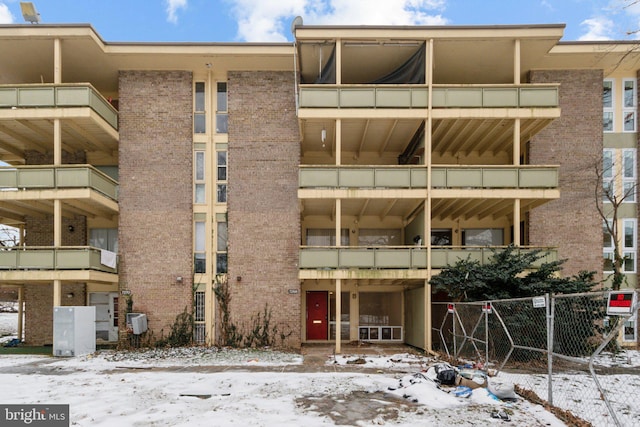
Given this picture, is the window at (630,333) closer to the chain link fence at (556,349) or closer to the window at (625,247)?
the chain link fence at (556,349)

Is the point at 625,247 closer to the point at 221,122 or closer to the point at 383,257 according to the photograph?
the point at 383,257

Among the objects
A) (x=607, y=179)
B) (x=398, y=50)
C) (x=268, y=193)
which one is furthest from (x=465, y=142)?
(x=268, y=193)

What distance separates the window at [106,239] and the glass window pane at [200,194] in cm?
397

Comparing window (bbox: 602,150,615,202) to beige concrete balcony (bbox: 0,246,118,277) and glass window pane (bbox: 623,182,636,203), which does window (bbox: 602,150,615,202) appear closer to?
glass window pane (bbox: 623,182,636,203)

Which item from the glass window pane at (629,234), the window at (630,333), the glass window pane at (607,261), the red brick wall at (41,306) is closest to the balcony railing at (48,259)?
the red brick wall at (41,306)

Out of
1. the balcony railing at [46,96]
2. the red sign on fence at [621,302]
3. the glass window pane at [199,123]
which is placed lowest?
the red sign on fence at [621,302]

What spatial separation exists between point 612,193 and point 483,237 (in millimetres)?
5180

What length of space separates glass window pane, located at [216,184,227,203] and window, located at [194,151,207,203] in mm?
612

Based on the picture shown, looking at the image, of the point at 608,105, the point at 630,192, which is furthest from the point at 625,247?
the point at 608,105

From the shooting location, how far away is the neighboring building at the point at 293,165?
51.1 feet

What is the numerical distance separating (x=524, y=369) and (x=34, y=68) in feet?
66.4

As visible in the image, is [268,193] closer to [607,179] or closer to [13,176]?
[13,176]

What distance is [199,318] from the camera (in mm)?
16891

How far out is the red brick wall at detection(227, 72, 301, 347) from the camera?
54.6 ft
